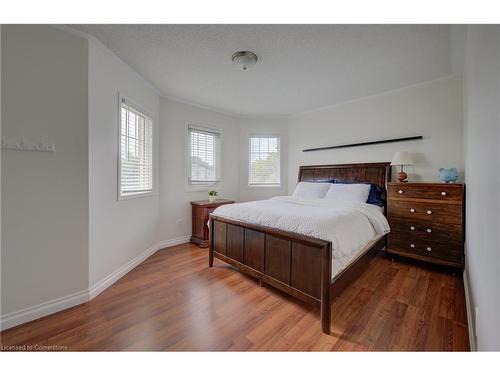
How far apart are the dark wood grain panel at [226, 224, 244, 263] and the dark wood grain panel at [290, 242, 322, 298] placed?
2.25ft

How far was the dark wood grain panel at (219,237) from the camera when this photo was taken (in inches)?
96.6

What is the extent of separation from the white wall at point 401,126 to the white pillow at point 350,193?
2.49 ft

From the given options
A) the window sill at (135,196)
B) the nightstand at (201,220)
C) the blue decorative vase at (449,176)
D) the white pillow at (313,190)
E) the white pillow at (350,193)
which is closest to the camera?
the window sill at (135,196)

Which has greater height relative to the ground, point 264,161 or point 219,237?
point 264,161

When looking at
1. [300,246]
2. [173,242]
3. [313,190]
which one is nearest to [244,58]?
[300,246]

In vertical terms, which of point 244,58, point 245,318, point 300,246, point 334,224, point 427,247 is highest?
point 244,58

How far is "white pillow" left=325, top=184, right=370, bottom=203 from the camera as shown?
284 cm

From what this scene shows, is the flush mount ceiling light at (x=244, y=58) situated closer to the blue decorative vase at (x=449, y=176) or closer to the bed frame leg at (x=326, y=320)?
the bed frame leg at (x=326, y=320)

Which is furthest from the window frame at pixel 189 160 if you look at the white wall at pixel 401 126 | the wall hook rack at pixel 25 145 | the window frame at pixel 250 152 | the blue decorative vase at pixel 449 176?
the blue decorative vase at pixel 449 176

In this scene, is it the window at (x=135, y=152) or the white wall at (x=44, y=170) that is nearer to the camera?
the white wall at (x=44, y=170)

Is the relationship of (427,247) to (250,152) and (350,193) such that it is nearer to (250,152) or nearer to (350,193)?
(350,193)

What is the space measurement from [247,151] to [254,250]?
2.74 meters

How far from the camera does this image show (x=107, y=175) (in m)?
2.14

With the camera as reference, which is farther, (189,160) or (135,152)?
(189,160)
